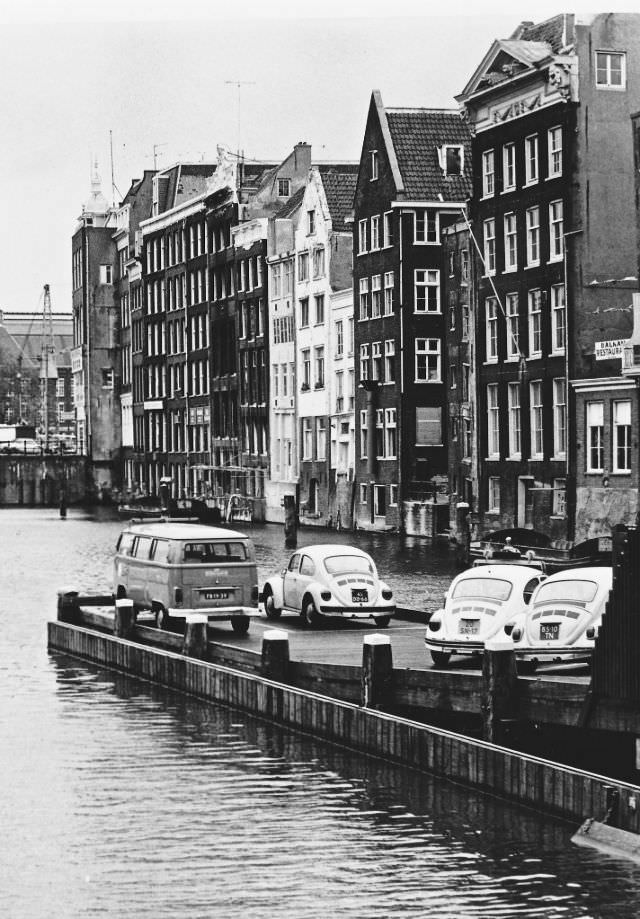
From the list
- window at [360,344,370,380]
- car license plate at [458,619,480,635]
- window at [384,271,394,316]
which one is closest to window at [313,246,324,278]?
window at [360,344,370,380]

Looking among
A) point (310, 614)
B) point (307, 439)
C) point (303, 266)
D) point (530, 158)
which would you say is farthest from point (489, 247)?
point (310, 614)

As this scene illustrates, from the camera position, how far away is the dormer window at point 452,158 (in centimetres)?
9725

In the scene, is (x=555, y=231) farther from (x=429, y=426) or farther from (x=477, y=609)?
(x=477, y=609)

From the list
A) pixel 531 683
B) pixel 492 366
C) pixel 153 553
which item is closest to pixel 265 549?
pixel 492 366

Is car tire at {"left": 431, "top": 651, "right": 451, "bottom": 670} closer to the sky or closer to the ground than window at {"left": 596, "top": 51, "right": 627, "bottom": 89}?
closer to the ground

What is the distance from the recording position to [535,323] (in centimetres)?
7894

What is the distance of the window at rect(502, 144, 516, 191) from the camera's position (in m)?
80.6

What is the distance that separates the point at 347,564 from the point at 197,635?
540cm

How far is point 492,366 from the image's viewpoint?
271 feet

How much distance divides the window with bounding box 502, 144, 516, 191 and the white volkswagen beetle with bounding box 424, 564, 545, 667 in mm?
48967

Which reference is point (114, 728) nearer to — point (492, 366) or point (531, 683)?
point (531, 683)

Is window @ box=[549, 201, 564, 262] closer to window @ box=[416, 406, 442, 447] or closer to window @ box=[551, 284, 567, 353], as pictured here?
window @ box=[551, 284, 567, 353]

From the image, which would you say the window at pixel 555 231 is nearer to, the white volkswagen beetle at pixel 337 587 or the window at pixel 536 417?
the window at pixel 536 417

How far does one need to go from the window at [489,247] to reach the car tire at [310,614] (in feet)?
141
